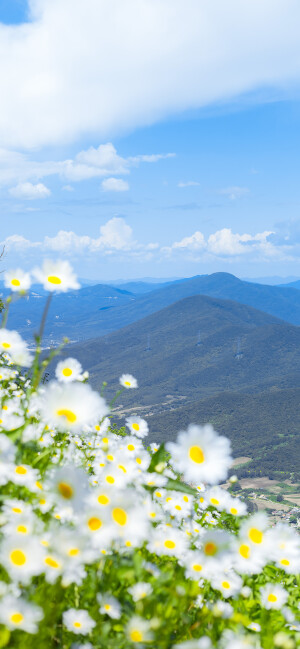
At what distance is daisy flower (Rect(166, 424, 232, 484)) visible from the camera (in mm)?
1987

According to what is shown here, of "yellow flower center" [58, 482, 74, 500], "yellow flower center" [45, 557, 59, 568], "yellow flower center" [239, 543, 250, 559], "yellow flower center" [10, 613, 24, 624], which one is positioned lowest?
"yellow flower center" [239, 543, 250, 559]

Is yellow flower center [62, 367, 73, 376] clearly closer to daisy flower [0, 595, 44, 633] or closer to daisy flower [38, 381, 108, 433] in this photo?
daisy flower [38, 381, 108, 433]

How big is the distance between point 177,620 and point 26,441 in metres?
1.18

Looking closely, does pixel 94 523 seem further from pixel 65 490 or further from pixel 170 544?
pixel 170 544

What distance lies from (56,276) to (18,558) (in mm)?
1449

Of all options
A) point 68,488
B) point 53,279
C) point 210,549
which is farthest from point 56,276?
point 210,549

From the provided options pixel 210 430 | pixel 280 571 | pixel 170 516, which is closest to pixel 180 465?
pixel 210 430

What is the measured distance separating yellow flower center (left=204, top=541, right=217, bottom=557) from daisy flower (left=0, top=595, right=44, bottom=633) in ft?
2.55

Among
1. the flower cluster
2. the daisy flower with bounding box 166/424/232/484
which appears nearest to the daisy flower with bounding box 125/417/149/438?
the flower cluster

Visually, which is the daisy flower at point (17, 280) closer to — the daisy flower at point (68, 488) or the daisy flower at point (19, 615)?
the daisy flower at point (68, 488)

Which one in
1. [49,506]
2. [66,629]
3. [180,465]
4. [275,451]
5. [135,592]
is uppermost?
[180,465]

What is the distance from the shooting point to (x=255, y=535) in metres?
2.25

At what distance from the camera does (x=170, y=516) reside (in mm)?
3283

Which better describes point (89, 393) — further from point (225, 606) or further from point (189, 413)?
point (189, 413)
